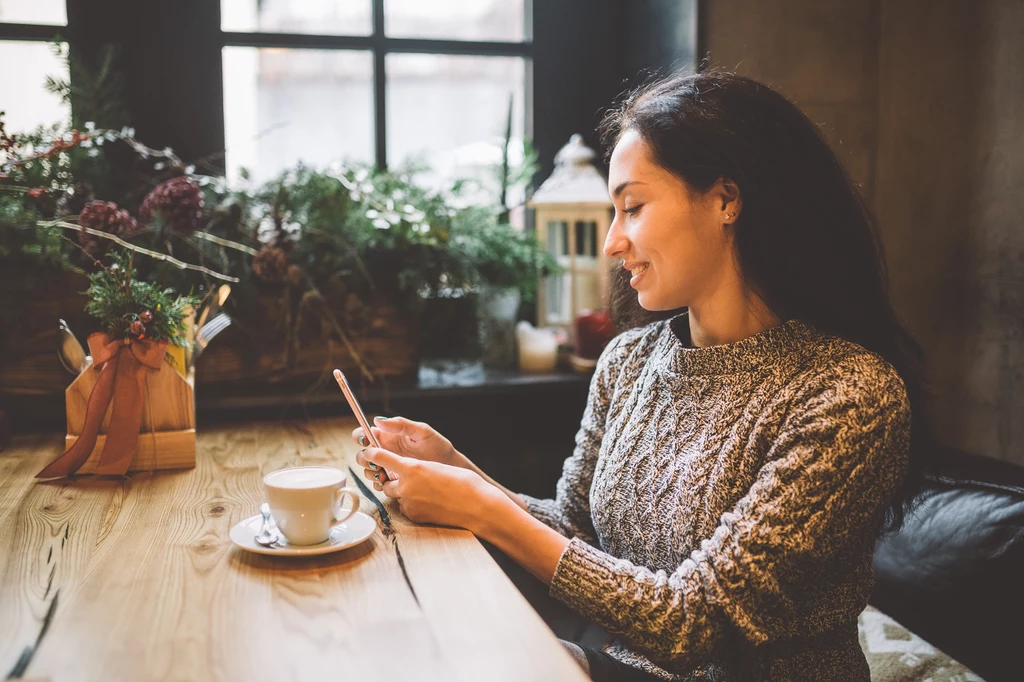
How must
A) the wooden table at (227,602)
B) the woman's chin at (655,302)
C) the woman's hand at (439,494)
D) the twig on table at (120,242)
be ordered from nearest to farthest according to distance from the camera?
the wooden table at (227,602), the woman's hand at (439,494), the woman's chin at (655,302), the twig on table at (120,242)

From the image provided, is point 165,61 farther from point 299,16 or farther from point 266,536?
point 266,536

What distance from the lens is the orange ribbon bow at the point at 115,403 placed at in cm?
142

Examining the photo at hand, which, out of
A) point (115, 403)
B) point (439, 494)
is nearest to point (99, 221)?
point (115, 403)

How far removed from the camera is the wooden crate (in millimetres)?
1479

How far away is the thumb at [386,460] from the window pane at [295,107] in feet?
4.00

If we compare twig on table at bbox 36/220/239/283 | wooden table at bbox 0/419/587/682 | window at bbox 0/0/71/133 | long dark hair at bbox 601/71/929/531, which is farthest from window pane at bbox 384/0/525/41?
wooden table at bbox 0/419/587/682

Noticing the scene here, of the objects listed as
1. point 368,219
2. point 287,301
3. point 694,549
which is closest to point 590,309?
point 368,219

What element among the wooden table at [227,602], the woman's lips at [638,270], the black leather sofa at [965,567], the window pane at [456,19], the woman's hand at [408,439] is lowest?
the black leather sofa at [965,567]

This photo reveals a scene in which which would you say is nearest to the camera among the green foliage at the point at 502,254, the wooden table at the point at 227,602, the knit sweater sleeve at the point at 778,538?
the wooden table at the point at 227,602

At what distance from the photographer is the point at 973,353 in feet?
6.40

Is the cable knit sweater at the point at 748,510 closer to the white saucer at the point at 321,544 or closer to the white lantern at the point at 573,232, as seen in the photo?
the white saucer at the point at 321,544

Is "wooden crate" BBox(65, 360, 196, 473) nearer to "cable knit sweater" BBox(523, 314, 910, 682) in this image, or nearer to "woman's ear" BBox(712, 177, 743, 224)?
"cable knit sweater" BBox(523, 314, 910, 682)

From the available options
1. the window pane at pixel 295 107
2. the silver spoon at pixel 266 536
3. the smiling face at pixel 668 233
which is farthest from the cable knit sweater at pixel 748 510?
the window pane at pixel 295 107

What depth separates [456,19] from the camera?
2.38m
